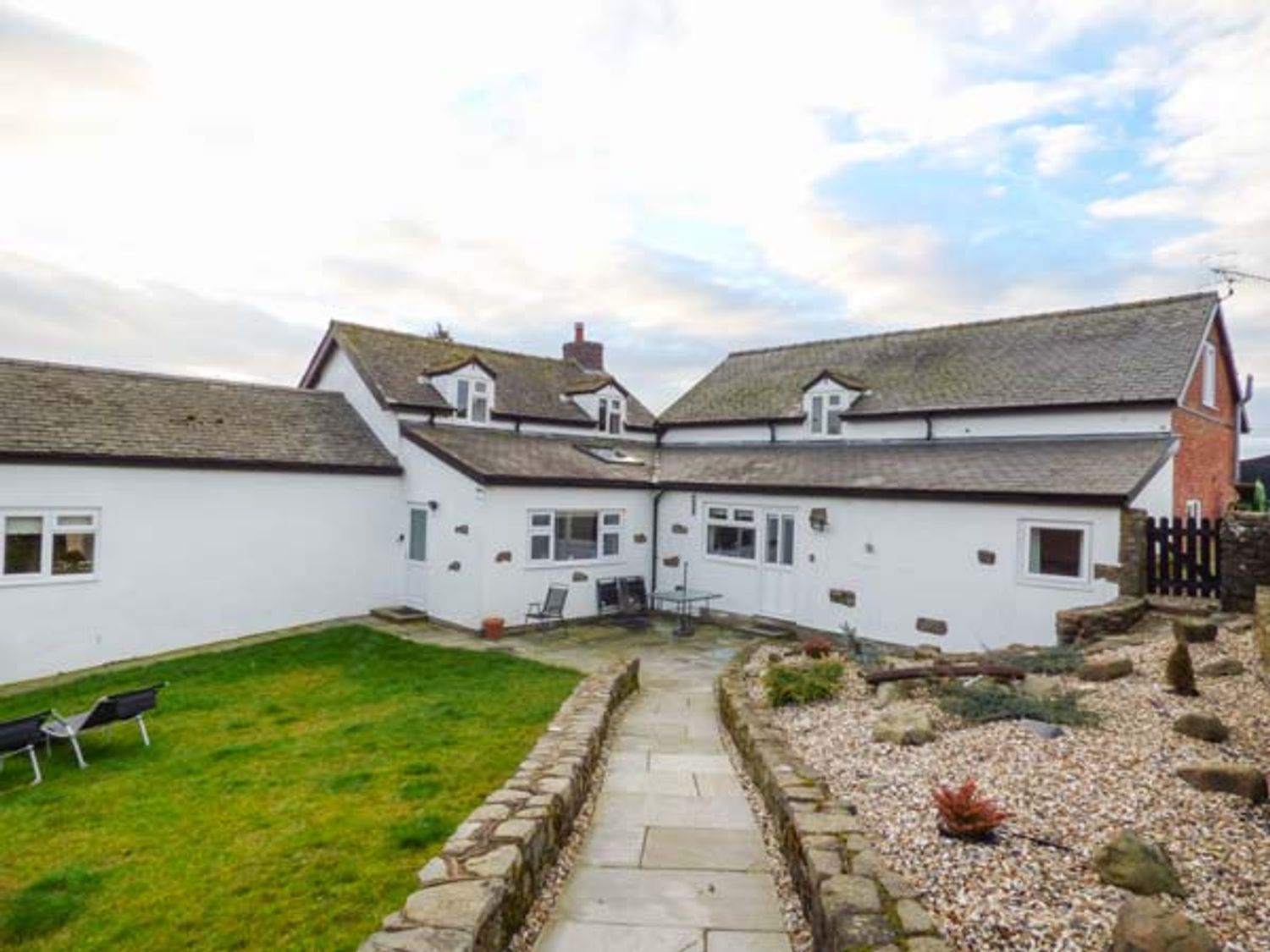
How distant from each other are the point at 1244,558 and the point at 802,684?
692cm

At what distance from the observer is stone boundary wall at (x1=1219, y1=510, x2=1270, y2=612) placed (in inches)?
390

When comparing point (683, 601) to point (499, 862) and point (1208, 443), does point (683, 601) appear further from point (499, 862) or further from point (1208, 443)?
point (1208, 443)

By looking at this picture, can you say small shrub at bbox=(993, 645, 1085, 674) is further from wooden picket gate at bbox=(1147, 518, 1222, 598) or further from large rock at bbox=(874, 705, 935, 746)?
wooden picket gate at bbox=(1147, 518, 1222, 598)

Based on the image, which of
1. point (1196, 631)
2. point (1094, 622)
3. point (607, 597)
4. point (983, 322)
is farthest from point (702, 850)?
point (983, 322)

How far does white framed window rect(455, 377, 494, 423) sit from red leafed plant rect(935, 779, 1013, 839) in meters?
16.4

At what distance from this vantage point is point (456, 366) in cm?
Answer: 1883

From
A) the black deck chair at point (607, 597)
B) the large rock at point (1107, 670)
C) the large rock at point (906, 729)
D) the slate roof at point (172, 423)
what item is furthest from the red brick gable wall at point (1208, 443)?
the slate roof at point (172, 423)

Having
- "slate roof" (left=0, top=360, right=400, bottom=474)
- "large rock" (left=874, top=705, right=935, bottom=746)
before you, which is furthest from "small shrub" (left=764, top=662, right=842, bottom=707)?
"slate roof" (left=0, top=360, right=400, bottom=474)

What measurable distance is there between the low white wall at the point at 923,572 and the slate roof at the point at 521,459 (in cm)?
304

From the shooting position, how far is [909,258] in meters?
17.7

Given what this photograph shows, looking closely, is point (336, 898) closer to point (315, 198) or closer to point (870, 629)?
point (870, 629)

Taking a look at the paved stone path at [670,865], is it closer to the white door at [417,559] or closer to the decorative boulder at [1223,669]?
the decorative boulder at [1223,669]

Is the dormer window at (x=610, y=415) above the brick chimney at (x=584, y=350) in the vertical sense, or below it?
below

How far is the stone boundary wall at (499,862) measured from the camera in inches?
135
